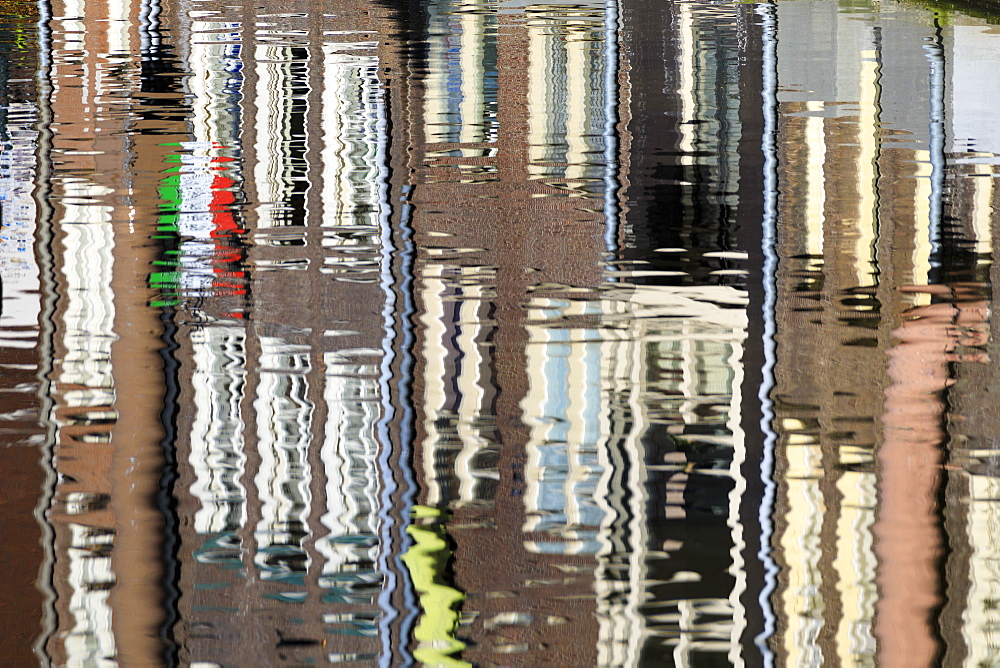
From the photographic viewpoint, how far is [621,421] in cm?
152

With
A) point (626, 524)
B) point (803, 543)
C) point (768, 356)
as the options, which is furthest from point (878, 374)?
point (626, 524)

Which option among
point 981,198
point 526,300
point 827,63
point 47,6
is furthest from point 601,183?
point 47,6

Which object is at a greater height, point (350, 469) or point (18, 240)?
point (18, 240)

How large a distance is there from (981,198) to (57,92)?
2.60 m

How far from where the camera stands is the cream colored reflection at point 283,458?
1277 mm

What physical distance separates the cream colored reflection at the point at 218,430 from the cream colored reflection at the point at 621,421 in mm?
406

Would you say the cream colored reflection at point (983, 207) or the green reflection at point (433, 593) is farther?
the cream colored reflection at point (983, 207)

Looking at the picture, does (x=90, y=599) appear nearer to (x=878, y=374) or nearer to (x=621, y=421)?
(x=621, y=421)

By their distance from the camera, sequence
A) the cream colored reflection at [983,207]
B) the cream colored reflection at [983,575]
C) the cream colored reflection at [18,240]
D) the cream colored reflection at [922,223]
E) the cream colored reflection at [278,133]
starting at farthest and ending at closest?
the cream colored reflection at [278,133], the cream colored reflection at [983,207], the cream colored reflection at [922,223], the cream colored reflection at [18,240], the cream colored reflection at [983,575]

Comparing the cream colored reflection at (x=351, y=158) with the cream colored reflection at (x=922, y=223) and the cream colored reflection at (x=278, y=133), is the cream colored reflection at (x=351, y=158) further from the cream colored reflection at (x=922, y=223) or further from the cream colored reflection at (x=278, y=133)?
the cream colored reflection at (x=922, y=223)

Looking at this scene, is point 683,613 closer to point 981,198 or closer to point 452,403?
point 452,403

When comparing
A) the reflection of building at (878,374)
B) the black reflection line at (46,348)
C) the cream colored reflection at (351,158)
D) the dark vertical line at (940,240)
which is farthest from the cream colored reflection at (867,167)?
the black reflection line at (46,348)

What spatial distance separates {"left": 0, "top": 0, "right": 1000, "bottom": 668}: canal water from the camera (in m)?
1.19

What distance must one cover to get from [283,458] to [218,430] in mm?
126
